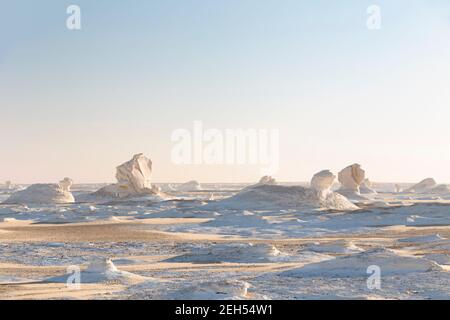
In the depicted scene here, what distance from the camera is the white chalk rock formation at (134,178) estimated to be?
7575 centimetres

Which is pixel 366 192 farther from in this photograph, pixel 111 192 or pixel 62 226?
pixel 62 226

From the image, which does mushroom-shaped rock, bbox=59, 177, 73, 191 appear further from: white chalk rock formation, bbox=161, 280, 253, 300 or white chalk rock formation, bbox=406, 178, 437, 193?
white chalk rock formation, bbox=161, 280, 253, 300

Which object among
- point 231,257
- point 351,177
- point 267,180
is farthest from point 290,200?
point 267,180

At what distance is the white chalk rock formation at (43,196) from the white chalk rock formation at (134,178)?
21.2 feet

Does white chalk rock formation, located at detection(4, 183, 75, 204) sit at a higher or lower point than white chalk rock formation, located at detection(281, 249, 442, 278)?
lower

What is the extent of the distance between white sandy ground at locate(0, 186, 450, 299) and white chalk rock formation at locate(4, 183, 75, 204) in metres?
28.5

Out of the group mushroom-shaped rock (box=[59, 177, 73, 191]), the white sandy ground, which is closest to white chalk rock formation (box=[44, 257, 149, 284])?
the white sandy ground

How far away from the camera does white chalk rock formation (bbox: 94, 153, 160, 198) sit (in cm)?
7575

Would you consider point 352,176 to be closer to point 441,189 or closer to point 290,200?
point 290,200

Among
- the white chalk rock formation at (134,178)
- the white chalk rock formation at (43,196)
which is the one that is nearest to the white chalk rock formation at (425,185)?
the white chalk rock formation at (134,178)

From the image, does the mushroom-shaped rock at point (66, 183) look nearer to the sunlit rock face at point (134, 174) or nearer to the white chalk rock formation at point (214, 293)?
the sunlit rock face at point (134, 174)
